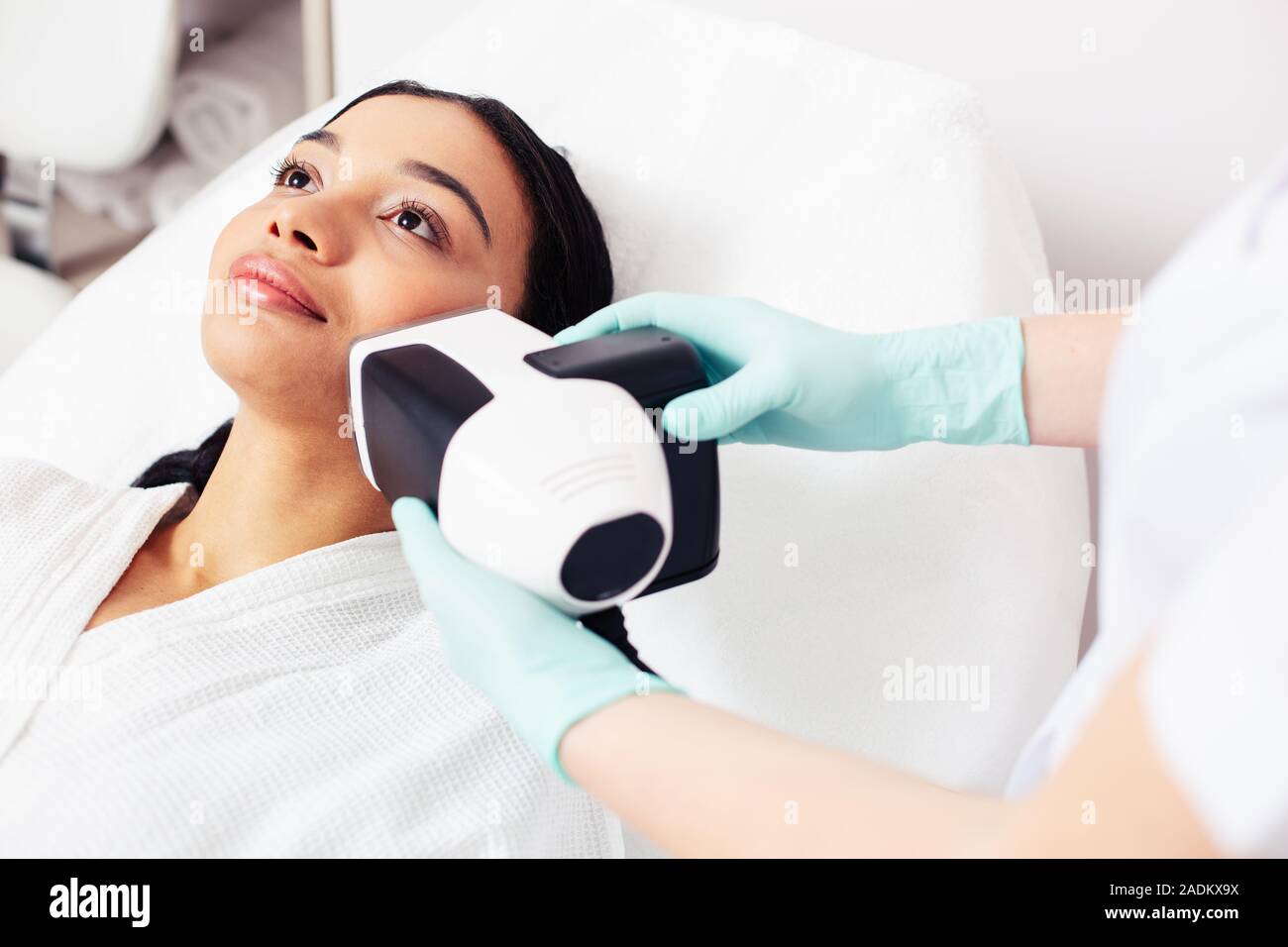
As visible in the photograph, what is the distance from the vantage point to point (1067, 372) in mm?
986

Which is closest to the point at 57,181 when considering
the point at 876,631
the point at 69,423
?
the point at 69,423

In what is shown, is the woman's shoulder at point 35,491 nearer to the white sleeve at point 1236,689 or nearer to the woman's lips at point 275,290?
the woman's lips at point 275,290

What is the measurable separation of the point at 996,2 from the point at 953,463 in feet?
2.14

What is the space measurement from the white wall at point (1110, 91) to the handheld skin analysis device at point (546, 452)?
0.76 meters

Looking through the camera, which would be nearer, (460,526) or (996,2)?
(460,526)

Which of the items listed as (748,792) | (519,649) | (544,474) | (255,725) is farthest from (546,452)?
(255,725)

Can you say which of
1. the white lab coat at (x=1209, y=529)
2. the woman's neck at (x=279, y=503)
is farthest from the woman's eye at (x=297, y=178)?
the white lab coat at (x=1209, y=529)

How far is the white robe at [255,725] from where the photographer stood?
2.71 feet

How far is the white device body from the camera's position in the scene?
0.73 metres

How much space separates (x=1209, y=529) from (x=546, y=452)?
0.39 meters
